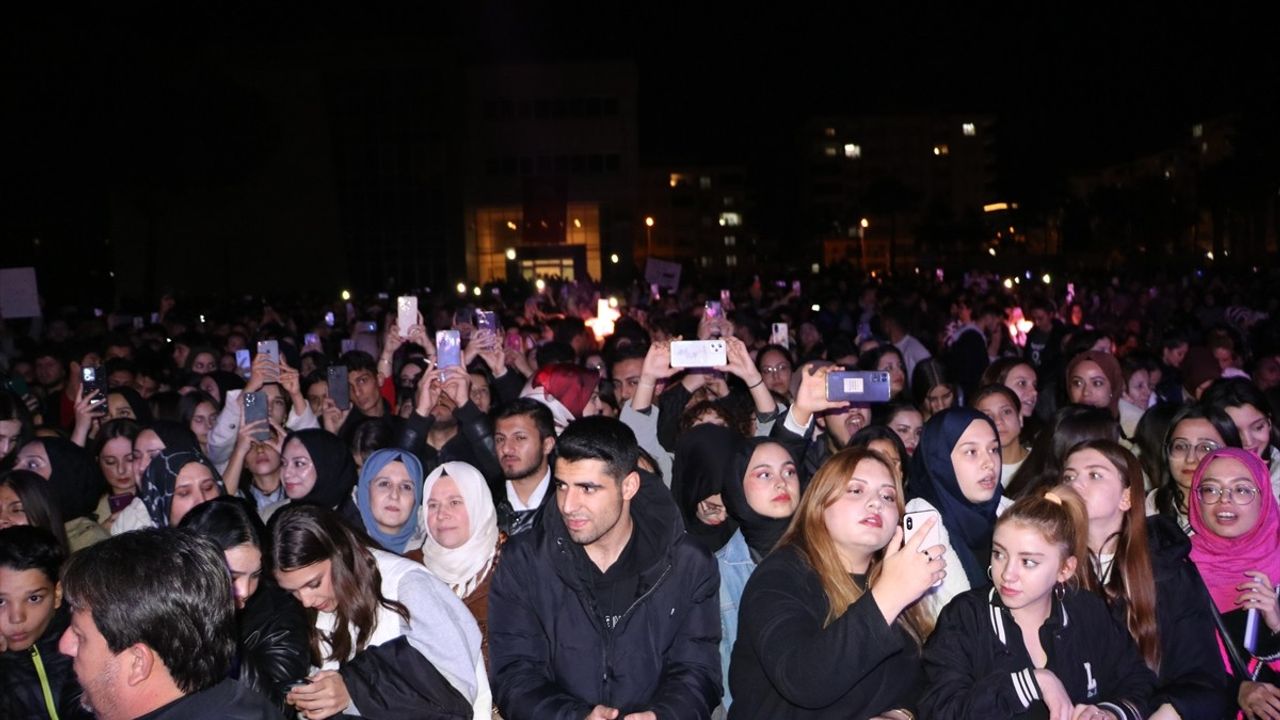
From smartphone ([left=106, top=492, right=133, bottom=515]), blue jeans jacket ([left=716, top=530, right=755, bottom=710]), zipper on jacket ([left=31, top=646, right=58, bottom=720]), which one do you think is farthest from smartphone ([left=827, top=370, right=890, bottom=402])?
smartphone ([left=106, top=492, right=133, bottom=515])

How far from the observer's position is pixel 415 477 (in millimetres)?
5672

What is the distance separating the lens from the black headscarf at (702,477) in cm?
570

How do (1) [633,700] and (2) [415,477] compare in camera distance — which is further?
(2) [415,477]

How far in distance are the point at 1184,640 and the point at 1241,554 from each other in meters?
0.85

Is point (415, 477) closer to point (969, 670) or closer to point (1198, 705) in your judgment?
point (969, 670)

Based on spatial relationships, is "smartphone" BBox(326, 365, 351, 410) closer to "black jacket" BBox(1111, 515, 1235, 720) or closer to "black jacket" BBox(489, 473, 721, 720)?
"black jacket" BBox(489, 473, 721, 720)

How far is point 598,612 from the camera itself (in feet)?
13.7

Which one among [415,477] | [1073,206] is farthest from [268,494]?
[1073,206]

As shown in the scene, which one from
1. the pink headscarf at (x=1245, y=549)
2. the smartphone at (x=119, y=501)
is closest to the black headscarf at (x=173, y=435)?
the smartphone at (x=119, y=501)

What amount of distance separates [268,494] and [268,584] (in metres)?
2.90

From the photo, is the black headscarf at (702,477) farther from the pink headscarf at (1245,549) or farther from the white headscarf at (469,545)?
the pink headscarf at (1245,549)

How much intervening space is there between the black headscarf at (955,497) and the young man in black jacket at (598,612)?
1.35 metres

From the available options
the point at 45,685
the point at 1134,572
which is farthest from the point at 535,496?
the point at 1134,572

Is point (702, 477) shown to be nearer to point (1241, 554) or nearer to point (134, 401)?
point (1241, 554)
